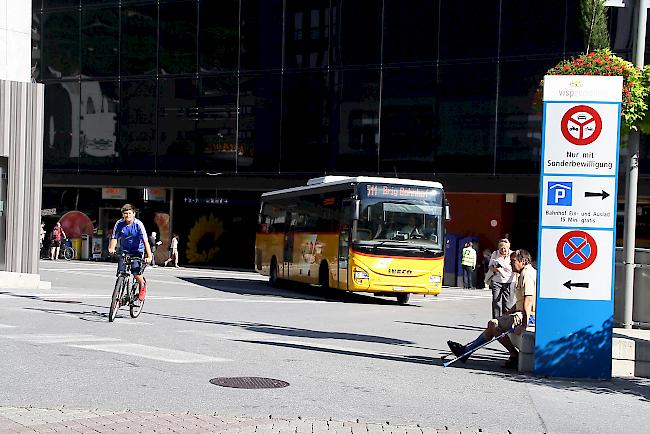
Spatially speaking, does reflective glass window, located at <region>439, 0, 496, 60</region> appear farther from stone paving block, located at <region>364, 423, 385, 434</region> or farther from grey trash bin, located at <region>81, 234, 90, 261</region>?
stone paving block, located at <region>364, 423, 385, 434</region>

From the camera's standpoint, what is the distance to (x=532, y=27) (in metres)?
37.6

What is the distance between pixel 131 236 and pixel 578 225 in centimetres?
747

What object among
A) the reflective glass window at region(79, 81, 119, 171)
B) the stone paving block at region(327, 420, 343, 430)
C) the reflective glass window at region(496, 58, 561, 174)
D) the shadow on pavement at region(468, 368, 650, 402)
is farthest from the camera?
the reflective glass window at region(79, 81, 119, 171)

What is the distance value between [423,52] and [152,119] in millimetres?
13544

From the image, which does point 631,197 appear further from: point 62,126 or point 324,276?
point 62,126

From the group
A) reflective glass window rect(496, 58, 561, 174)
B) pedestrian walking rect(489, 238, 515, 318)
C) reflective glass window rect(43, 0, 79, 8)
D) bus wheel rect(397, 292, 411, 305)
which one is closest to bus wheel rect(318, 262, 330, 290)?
bus wheel rect(397, 292, 411, 305)

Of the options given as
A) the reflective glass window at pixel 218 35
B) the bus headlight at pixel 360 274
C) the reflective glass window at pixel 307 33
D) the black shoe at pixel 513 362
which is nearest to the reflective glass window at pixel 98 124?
the reflective glass window at pixel 218 35

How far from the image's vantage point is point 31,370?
34.8ft

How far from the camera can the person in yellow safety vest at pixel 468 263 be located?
37500mm

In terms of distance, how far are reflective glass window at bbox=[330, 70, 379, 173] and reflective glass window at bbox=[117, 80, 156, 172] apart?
9.43 meters

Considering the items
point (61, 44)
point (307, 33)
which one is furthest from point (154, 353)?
point (61, 44)

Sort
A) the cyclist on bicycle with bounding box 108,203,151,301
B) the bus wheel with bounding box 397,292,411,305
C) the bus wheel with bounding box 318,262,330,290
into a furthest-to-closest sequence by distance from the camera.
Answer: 1. the bus wheel with bounding box 318,262,330,290
2. the bus wheel with bounding box 397,292,411,305
3. the cyclist on bicycle with bounding box 108,203,151,301

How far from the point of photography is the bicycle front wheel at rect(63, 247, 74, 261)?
163 ft

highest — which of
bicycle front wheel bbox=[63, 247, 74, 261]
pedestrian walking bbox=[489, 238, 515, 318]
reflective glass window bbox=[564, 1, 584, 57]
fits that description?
reflective glass window bbox=[564, 1, 584, 57]
